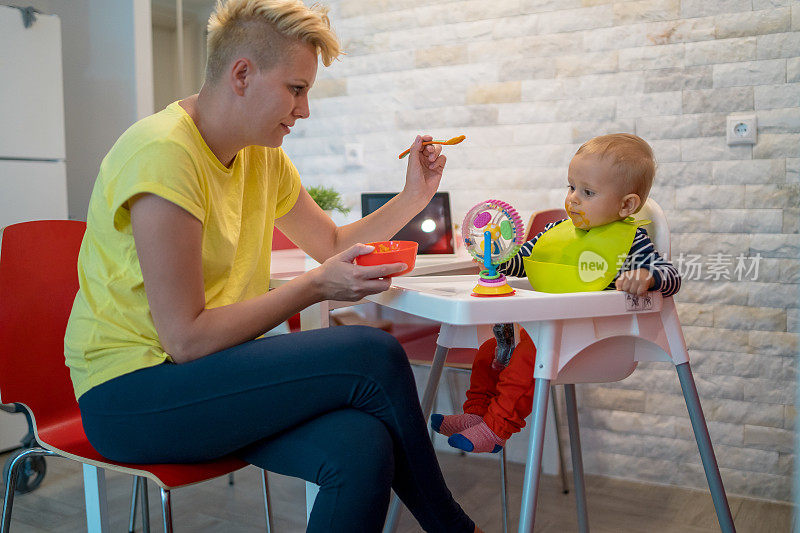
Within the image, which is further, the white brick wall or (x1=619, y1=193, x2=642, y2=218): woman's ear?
the white brick wall

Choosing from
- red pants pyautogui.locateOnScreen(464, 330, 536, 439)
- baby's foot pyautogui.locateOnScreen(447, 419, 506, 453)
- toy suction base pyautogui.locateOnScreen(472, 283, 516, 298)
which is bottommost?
baby's foot pyautogui.locateOnScreen(447, 419, 506, 453)

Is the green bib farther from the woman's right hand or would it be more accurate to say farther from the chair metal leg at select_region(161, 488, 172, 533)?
the chair metal leg at select_region(161, 488, 172, 533)

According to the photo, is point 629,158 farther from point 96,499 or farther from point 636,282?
point 96,499

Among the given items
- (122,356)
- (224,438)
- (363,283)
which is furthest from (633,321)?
(122,356)

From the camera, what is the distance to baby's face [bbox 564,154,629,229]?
1.35 m

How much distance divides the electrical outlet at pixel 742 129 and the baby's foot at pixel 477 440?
4.25 feet

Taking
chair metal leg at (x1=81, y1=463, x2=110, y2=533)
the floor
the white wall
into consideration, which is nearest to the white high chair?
chair metal leg at (x1=81, y1=463, x2=110, y2=533)

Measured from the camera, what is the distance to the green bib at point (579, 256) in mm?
1252

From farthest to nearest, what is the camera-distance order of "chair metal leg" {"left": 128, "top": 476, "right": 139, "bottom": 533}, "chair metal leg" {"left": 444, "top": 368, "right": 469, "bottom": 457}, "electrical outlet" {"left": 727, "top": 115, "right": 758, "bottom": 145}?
"chair metal leg" {"left": 444, "top": 368, "right": 469, "bottom": 457} → "electrical outlet" {"left": 727, "top": 115, "right": 758, "bottom": 145} → "chair metal leg" {"left": 128, "top": 476, "right": 139, "bottom": 533}

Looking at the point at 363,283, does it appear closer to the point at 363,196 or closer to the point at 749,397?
the point at 363,196

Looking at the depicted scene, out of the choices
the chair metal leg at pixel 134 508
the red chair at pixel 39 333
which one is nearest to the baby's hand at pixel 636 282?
the red chair at pixel 39 333

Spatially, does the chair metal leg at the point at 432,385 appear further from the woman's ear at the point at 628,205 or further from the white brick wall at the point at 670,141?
the white brick wall at the point at 670,141

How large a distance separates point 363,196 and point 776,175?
3.94ft

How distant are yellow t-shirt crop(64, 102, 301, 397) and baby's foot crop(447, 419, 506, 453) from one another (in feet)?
1.55
